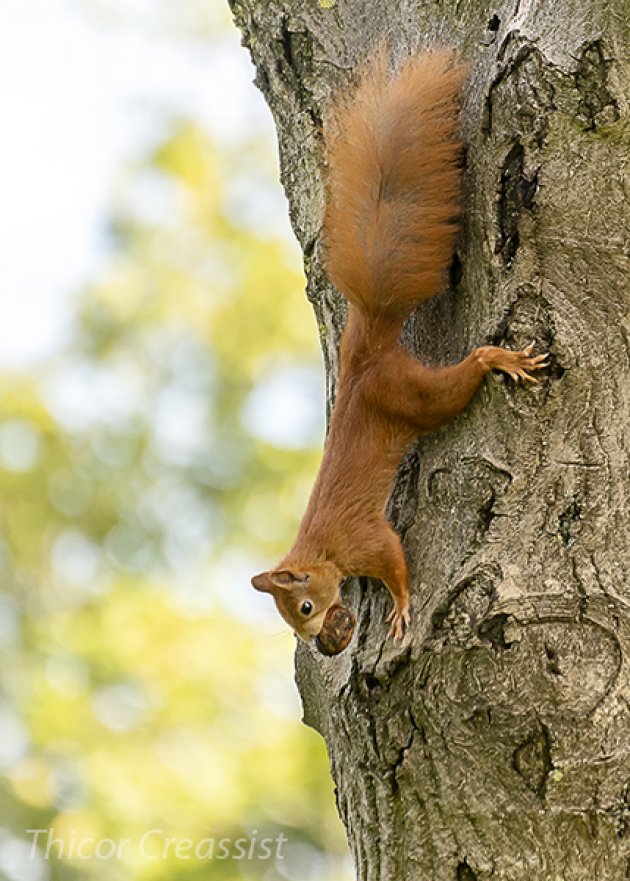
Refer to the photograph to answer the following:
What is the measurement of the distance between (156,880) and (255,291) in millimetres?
2992

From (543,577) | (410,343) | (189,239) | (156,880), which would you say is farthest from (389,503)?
(189,239)

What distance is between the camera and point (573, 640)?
146cm

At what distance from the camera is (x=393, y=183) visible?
5.95ft

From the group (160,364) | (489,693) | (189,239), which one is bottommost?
(489,693)

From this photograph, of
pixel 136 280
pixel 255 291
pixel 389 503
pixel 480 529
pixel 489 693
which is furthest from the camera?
pixel 136 280

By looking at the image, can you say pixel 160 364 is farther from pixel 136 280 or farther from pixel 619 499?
pixel 619 499

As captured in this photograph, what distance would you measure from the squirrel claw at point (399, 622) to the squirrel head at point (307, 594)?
24 cm

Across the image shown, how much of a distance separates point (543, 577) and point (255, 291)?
183 inches

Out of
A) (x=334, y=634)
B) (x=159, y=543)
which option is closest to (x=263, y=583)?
(x=334, y=634)

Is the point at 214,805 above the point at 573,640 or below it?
above

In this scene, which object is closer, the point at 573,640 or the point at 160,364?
the point at 573,640

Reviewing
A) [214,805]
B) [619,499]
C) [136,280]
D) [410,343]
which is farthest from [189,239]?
[619,499]

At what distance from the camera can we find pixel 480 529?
5.10 feet

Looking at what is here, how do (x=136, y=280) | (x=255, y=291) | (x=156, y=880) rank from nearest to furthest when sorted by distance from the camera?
(x=156, y=880), (x=255, y=291), (x=136, y=280)
